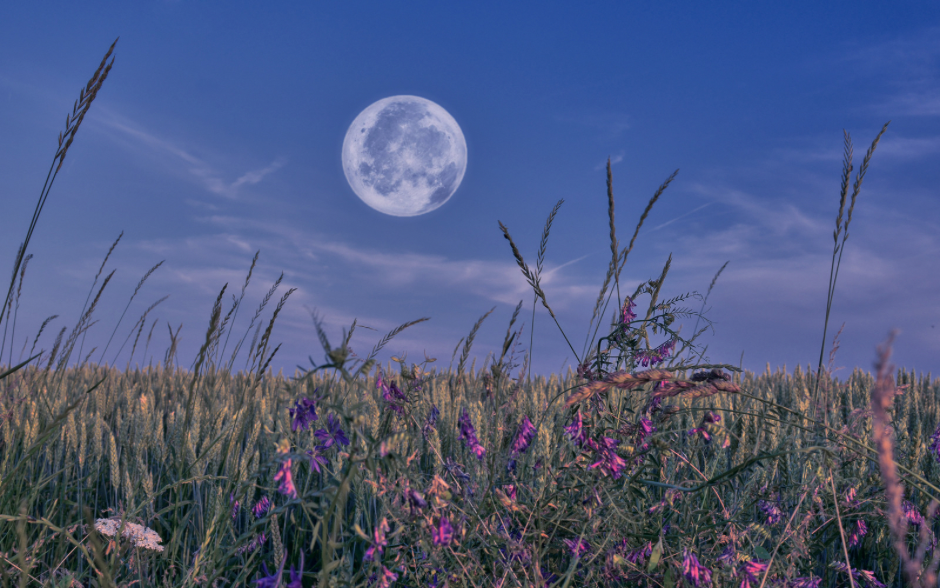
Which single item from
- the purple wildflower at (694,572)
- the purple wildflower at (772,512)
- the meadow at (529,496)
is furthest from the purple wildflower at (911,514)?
the purple wildflower at (694,572)

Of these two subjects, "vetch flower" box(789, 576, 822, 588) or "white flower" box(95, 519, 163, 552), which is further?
"white flower" box(95, 519, 163, 552)

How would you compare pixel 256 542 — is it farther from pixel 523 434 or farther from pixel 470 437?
pixel 523 434

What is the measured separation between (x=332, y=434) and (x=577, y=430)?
0.86 metres

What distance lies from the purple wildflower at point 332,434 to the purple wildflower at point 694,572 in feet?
3.90

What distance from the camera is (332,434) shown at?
1.85 metres

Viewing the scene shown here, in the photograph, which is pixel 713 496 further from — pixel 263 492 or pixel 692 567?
pixel 263 492

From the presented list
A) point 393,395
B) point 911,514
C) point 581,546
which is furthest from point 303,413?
point 911,514

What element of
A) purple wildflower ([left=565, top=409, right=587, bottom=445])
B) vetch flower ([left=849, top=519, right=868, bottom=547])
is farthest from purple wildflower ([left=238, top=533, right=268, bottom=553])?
vetch flower ([left=849, top=519, right=868, bottom=547])

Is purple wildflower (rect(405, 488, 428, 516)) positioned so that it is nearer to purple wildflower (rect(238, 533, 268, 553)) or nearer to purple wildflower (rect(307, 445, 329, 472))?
purple wildflower (rect(307, 445, 329, 472))

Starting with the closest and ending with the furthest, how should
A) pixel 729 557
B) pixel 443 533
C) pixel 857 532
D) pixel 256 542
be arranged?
pixel 443 533
pixel 729 557
pixel 256 542
pixel 857 532

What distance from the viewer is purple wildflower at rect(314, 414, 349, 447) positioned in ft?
6.08

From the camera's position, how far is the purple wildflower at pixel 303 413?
69.4 inches

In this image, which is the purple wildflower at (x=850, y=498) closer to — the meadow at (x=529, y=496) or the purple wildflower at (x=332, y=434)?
the meadow at (x=529, y=496)

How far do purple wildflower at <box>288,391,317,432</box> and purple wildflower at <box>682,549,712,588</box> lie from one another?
1304 mm
